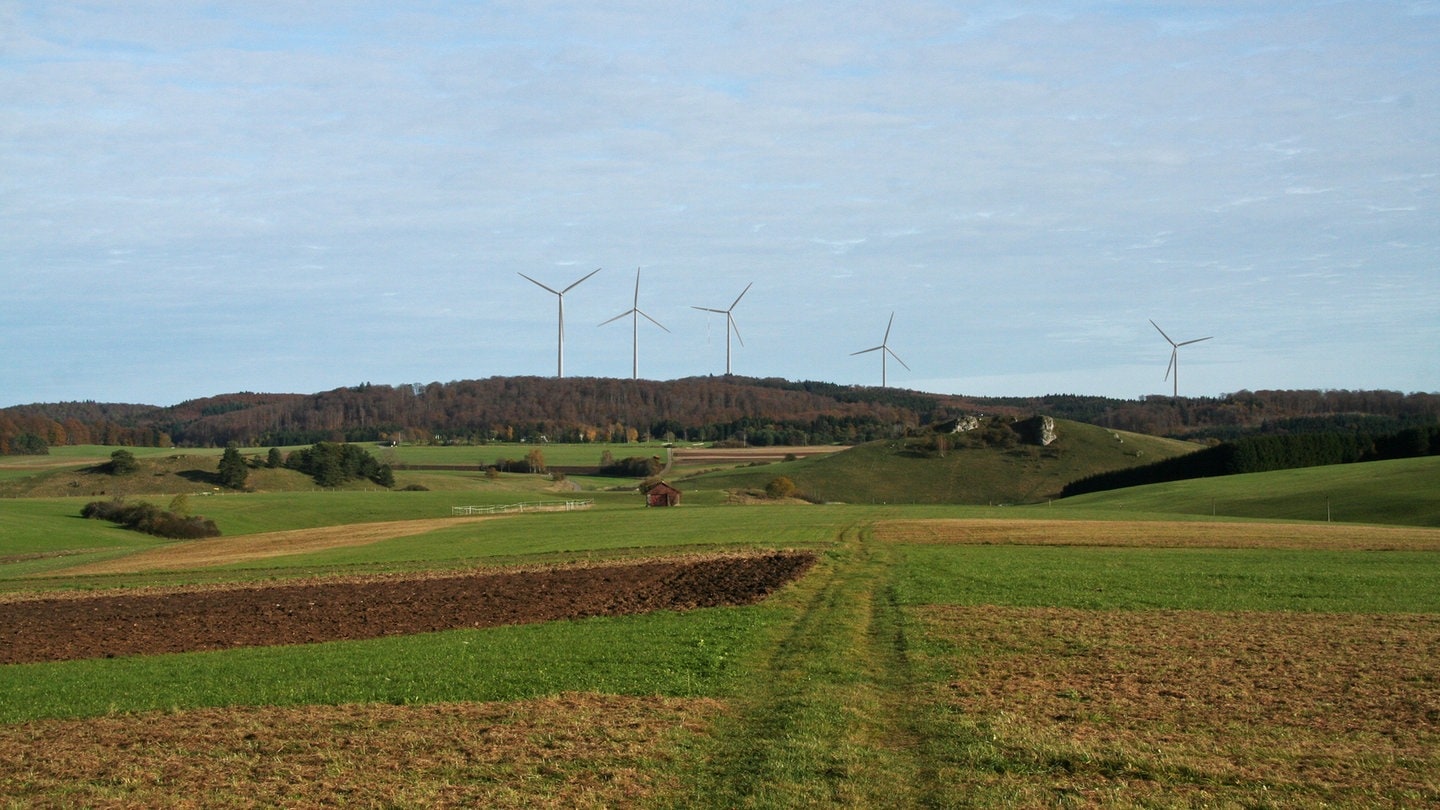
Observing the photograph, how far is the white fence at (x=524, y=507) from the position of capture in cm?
10081

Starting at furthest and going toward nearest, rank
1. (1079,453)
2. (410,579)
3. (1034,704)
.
Result: (1079,453) < (410,579) < (1034,704)

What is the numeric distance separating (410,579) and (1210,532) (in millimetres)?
36441

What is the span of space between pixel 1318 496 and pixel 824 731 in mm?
71945

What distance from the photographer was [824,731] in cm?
1443

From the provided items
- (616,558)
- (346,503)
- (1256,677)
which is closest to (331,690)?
(1256,677)

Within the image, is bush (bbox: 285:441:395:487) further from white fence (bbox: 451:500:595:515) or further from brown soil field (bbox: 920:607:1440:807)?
brown soil field (bbox: 920:607:1440:807)

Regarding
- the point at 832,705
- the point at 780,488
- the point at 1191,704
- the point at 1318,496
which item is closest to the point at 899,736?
the point at 832,705

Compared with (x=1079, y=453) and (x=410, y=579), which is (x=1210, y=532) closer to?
(x=410, y=579)

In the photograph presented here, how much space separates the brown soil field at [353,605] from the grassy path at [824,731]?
7.86 meters

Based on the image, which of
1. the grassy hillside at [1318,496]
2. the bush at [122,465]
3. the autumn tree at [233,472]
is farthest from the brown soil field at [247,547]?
the bush at [122,465]

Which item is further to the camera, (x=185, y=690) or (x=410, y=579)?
(x=410, y=579)

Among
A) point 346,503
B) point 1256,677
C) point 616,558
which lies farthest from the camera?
point 346,503

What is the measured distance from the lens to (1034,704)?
16.1 m

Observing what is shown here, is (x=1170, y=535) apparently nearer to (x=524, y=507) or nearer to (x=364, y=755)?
(x=364, y=755)
